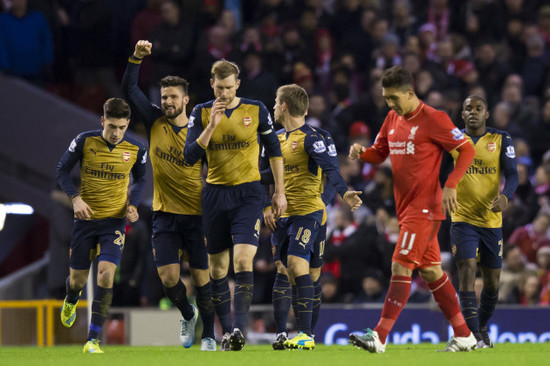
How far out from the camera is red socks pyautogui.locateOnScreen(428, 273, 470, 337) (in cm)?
858

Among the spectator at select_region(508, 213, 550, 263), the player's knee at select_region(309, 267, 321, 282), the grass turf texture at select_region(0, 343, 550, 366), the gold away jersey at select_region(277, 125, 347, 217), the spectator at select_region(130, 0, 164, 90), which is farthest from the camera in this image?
the spectator at select_region(130, 0, 164, 90)

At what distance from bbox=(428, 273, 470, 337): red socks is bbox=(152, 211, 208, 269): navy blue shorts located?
2508 mm

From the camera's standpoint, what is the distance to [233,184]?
9352 mm

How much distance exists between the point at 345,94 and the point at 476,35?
2.99 metres

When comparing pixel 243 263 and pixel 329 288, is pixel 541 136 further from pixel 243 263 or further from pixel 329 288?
pixel 243 263

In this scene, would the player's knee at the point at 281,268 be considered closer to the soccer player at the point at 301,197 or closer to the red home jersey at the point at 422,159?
the soccer player at the point at 301,197

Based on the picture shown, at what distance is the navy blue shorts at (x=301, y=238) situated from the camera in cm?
Result: 951

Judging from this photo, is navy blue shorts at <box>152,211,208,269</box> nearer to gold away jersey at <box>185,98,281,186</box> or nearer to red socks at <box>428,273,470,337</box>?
gold away jersey at <box>185,98,281,186</box>

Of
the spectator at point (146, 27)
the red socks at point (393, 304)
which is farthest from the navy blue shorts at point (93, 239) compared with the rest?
the spectator at point (146, 27)

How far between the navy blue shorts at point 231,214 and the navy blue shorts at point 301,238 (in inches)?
15.9

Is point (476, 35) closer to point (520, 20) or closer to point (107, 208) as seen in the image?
point (520, 20)

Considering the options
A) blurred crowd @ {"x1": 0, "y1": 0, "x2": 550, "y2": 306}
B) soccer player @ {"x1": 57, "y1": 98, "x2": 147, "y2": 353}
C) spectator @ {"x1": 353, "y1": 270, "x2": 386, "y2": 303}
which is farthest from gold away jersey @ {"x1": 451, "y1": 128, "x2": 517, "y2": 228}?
blurred crowd @ {"x1": 0, "y1": 0, "x2": 550, "y2": 306}

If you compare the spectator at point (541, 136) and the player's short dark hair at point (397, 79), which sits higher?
the spectator at point (541, 136)

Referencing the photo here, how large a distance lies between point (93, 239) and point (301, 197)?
7.01 ft
